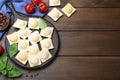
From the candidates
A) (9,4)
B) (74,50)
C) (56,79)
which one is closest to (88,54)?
(74,50)

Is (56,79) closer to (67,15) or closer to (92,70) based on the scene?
(92,70)

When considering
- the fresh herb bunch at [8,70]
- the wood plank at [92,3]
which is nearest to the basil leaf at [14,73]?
the fresh herb bunch at [8,70]

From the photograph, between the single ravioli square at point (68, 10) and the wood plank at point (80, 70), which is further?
the single ravioli square at point (68, 10)

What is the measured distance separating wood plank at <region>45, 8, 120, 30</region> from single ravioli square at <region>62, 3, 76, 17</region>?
15 mm

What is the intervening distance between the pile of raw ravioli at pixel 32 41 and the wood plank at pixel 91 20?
2.4 inches

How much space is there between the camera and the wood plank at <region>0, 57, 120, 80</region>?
104cm

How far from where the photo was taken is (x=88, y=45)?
110 cm

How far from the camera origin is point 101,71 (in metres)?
1.05

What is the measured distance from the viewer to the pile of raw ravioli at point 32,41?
1046 mm

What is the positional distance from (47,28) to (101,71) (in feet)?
0.88

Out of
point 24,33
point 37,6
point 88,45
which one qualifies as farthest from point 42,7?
point 88,45

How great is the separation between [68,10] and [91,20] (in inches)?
4.1

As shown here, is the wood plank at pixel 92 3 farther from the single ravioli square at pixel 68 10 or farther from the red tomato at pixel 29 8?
the red tomato at pixel 29 8

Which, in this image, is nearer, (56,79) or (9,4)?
(56,79)
